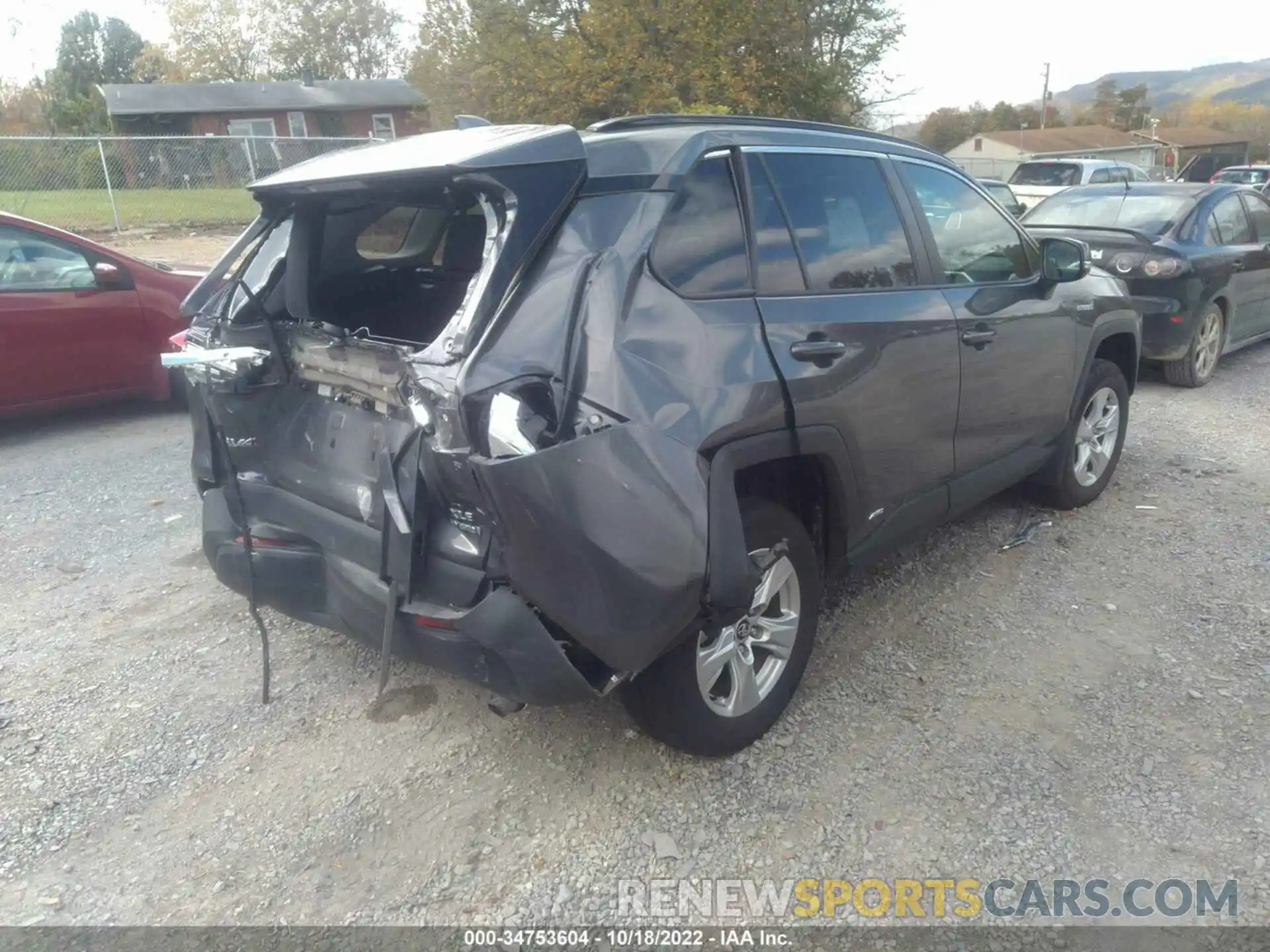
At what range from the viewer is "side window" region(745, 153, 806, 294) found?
310cm

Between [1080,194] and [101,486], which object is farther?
[1080,194]

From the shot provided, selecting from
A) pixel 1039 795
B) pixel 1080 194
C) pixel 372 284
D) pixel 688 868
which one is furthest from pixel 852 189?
pixel 1080 194

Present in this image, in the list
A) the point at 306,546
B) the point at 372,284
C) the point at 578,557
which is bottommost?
the point at 306,546

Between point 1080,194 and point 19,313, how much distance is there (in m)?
8.63

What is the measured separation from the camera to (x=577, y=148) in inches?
110

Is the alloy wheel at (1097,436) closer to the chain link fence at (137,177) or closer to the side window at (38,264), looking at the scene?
the side window at (38,264)

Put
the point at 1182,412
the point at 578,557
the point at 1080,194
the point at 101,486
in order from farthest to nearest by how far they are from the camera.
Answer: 1. the point at 1080,194
2. the point at 1182,412
3. the point at 101,486
4. the point at 578,557

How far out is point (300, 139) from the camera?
19.6m

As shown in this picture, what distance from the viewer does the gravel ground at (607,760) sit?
2678 mm

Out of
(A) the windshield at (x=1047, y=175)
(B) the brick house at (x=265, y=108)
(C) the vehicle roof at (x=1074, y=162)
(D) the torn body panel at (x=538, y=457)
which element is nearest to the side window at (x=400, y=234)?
(D) the torn body panel at (x=538, y=457)

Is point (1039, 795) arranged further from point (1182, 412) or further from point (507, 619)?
point (1182, 412)

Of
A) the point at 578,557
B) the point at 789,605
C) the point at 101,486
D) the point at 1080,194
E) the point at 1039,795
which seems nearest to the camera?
the point at 578,557

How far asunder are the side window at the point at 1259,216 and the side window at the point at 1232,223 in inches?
4.0

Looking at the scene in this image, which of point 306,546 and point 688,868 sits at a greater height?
point 306,546
